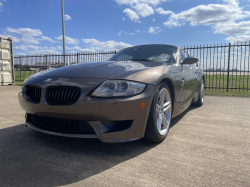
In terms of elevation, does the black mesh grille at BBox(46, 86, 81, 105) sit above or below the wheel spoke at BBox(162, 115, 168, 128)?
above

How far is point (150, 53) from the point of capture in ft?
11.5

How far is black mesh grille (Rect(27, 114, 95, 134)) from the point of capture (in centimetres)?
209

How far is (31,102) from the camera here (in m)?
2.34

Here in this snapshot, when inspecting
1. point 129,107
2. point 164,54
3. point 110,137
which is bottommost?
point 110,137

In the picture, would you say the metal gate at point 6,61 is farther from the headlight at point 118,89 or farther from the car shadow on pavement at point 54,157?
the headlight at point 118,89

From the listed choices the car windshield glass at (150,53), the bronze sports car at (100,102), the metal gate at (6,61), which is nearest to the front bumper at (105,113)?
the bronze sports car at (100,102)

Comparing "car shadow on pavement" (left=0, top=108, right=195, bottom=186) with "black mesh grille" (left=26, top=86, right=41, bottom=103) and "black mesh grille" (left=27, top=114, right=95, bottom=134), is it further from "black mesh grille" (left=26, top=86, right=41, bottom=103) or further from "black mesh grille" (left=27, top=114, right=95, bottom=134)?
"black mesh grille" (left=26, top=86, right=41, bottom=103)

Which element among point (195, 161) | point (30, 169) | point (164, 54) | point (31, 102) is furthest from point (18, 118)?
A: point (195, 161)

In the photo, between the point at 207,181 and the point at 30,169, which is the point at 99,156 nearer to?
the point at 30,169

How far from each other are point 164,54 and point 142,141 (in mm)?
1629

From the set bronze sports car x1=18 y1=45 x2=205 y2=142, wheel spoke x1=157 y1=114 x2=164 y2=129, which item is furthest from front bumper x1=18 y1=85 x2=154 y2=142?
wheel spoke x1=157 y1=114 x2=164 y2=129

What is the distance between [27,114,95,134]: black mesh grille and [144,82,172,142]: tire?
67 centimetres

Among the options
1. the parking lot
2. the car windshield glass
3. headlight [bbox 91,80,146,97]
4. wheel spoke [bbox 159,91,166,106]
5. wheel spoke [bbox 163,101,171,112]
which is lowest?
the parking lot

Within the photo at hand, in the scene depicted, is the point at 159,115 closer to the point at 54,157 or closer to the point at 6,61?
the point at 54,157
